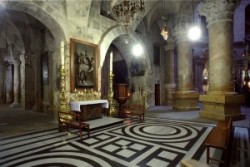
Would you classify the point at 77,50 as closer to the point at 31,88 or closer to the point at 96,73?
the point at 96,73

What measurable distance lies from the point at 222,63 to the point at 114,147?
6104mm

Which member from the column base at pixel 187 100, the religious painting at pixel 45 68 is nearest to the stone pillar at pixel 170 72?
the column base at pixel 187 100

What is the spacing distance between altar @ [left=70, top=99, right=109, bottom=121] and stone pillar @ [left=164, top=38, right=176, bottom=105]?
7.60 metres

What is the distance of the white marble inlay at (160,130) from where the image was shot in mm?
5797

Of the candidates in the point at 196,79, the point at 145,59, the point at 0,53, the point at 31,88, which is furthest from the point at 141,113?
the point at 0,53

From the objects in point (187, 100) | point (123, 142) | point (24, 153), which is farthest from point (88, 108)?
point (187, 100)

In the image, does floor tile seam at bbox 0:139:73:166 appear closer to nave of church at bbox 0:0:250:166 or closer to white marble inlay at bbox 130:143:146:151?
nave of church at bbox 0:0:250:166

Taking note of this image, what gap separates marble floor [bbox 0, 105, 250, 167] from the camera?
11.8ft

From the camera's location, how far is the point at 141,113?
307 inches

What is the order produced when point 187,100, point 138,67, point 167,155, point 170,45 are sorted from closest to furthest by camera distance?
1. point 167,155
2. point 187,100
3. point 138,67
4. point 170,45

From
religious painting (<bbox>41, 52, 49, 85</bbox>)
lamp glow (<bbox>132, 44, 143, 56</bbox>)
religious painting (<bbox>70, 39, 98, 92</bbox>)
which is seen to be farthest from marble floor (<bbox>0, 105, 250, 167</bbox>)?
lamp glow (<bbox>132, 44, 143, 56</bbox>)

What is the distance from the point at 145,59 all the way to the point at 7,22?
897 centimetres

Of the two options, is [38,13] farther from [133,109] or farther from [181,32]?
[181,32]

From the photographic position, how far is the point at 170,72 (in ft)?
45.3
